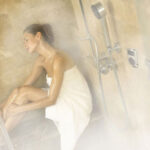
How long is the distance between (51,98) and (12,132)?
0.40 metres

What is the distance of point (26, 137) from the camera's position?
1750mm

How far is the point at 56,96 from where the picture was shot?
1636mm

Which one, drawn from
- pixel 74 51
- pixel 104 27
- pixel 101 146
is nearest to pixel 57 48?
pixel 74 51

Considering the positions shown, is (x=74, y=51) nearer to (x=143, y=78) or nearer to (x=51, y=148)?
(x=51, y=148)

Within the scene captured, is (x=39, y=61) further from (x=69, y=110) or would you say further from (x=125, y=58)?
(x=125, y=58)

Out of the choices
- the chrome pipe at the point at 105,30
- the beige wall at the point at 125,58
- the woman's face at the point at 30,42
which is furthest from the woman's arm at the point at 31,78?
the chrome pipe at the point at 105,30

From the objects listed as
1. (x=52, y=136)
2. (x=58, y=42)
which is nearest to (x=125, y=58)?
(x=58, y=42)

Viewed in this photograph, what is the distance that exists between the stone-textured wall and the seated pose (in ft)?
0.24

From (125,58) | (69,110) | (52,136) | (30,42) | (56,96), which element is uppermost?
(30,42)

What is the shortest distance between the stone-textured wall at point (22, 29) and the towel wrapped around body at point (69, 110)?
0.27 m

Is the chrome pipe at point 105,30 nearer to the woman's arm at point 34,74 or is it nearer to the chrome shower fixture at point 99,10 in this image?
the chrome shower fixture at point 99,10

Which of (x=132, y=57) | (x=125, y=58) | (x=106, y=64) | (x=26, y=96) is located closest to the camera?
(x=132, y=57)

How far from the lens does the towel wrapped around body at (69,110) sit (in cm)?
166

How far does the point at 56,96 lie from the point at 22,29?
20.8 inches
